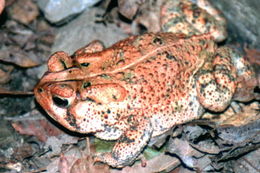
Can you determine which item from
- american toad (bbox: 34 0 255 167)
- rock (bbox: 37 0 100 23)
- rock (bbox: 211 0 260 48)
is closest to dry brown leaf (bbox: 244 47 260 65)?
rock (bbox: 211 0 260 48)

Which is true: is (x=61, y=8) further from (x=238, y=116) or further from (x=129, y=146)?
(x=238, y=116)

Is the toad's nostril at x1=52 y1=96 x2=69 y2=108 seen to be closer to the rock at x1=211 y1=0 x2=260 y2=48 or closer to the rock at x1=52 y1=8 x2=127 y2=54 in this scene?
the rock at x1=52 y1=8 x2=127 y2=54

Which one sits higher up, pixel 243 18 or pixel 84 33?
pixel 243 18

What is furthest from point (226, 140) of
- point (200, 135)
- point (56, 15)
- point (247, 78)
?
point (56, 15)

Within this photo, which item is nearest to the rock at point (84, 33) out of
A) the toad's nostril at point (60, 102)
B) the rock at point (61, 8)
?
the rock at point (61, 8)

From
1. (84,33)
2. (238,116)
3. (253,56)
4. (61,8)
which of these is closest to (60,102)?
(84,33)

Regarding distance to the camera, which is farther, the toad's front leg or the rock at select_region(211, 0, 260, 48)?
the rock at select_region(211, 0, 260, 48)

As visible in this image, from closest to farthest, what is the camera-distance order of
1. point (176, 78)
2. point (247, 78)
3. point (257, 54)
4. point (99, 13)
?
point (176, 78)
point (247, 78)
point (257, 54)
point (99, 13)

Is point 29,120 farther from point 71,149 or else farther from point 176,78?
point 176,78
